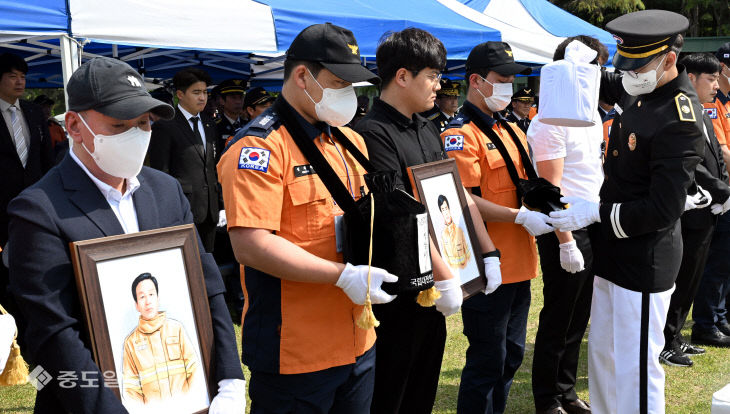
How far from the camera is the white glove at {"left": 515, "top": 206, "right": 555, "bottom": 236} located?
11.3 ft

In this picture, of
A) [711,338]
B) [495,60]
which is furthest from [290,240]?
[711,338]

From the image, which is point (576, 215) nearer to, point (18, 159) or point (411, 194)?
point (411, 194)

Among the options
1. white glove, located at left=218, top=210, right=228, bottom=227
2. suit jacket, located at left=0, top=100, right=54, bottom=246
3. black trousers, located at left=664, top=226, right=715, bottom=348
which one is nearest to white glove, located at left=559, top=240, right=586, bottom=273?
black trousers, located at left=664, top=226, right=715, bottom=348

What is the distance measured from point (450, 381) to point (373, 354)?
254 cm

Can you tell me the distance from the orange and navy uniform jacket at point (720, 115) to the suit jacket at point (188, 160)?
14.5 feet

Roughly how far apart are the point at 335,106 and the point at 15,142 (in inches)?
156

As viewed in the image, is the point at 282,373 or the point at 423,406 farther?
the point at 423,406

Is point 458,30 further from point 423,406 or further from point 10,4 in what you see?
point 423,406

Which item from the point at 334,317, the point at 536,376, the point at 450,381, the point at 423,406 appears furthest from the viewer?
the point at 450,381

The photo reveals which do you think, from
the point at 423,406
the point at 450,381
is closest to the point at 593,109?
the point at 423,406

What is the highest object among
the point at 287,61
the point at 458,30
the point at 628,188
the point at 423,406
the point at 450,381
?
the point at 458,30

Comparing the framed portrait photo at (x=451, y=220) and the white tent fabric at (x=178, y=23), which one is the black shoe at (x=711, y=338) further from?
the white tent fabric at (x=178, y=23)

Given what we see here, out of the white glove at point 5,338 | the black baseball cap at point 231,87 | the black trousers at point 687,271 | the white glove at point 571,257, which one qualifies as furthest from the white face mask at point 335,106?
the black baseball cap at point 231,87

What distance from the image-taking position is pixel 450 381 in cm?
493
